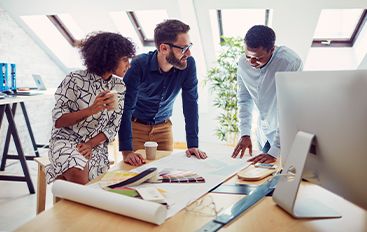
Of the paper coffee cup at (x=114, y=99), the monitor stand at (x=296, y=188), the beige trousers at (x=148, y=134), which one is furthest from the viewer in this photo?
the beige trousers at (x=148, y=134)

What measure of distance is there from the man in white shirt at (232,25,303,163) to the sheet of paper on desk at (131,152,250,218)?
19 centimetres

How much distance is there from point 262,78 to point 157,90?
61 cm

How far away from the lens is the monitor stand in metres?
0.98

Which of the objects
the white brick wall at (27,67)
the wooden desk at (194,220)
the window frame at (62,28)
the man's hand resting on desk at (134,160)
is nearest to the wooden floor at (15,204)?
the white brick wall at (27,67)

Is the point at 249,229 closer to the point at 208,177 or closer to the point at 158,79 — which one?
the point at 208,177

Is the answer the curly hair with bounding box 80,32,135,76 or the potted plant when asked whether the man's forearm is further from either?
the potted plant

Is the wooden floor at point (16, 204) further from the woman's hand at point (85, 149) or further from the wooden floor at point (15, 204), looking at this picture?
the woman's hand at point (85, 149)

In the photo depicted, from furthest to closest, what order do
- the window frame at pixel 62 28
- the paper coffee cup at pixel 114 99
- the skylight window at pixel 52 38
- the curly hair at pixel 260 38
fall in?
the window frame at pixel 62 28 < the skylight window at pixel 52 38 < the curly hair at pixel 260 38 < the paper coffee cup at pixel 114 99

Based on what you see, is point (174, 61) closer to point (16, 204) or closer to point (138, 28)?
point (16, 204)

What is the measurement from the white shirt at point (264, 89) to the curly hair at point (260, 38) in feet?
0.35

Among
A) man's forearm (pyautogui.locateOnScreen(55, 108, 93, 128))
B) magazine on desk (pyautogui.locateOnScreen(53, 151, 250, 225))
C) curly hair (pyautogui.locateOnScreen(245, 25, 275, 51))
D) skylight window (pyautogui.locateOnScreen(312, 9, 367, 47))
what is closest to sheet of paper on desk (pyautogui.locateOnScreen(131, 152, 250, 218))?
magazine on desk (pyautogui.locateOnScreen(53, 151, 250, 225))

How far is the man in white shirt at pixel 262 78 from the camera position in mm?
1851

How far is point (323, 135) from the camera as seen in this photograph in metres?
0.93

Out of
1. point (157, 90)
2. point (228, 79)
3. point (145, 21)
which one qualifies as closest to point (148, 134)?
point (157, 90)
